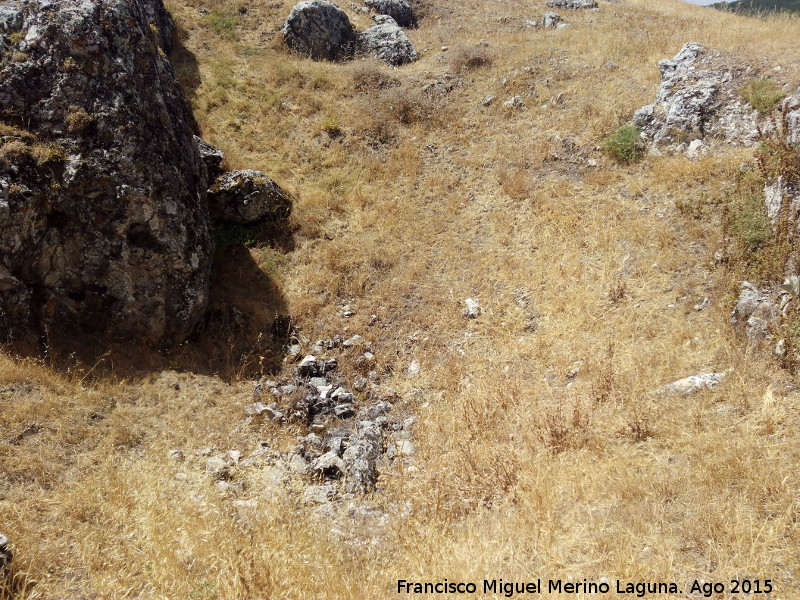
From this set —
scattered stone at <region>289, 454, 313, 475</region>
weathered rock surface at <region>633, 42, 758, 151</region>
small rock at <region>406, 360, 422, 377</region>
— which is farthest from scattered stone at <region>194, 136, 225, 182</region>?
weathered rock surface at <region>633, 42, 758, 151</region>

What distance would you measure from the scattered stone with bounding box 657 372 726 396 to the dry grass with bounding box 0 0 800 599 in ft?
0.62

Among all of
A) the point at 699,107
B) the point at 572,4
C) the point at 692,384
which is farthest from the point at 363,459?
the point at 572,4

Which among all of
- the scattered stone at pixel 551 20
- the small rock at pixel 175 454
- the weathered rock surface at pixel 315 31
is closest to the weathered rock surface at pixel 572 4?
the scattered stone at pixel 551 20

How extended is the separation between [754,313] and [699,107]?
6.88m

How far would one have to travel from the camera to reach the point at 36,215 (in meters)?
7.66

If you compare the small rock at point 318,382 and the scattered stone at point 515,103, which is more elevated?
the scattered stone at point 515,103

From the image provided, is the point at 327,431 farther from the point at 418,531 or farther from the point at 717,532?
the point at 717,532

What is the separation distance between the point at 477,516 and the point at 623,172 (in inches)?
390

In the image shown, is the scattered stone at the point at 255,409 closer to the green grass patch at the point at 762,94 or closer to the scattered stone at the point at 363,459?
the scattered stone at the point at 363,459

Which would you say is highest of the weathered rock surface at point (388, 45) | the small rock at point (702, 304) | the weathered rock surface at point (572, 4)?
the weathered rock surface at point (572, 4)

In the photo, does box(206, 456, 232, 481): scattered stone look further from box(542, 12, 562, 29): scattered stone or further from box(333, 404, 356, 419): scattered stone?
box(542, 12, 562, 29): scattered stone

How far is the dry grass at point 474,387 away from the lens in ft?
14.0

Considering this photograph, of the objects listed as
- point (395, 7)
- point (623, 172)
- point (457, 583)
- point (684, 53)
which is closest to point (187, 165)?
point (457, 583)

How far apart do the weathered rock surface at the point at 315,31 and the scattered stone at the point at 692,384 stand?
17.7m
